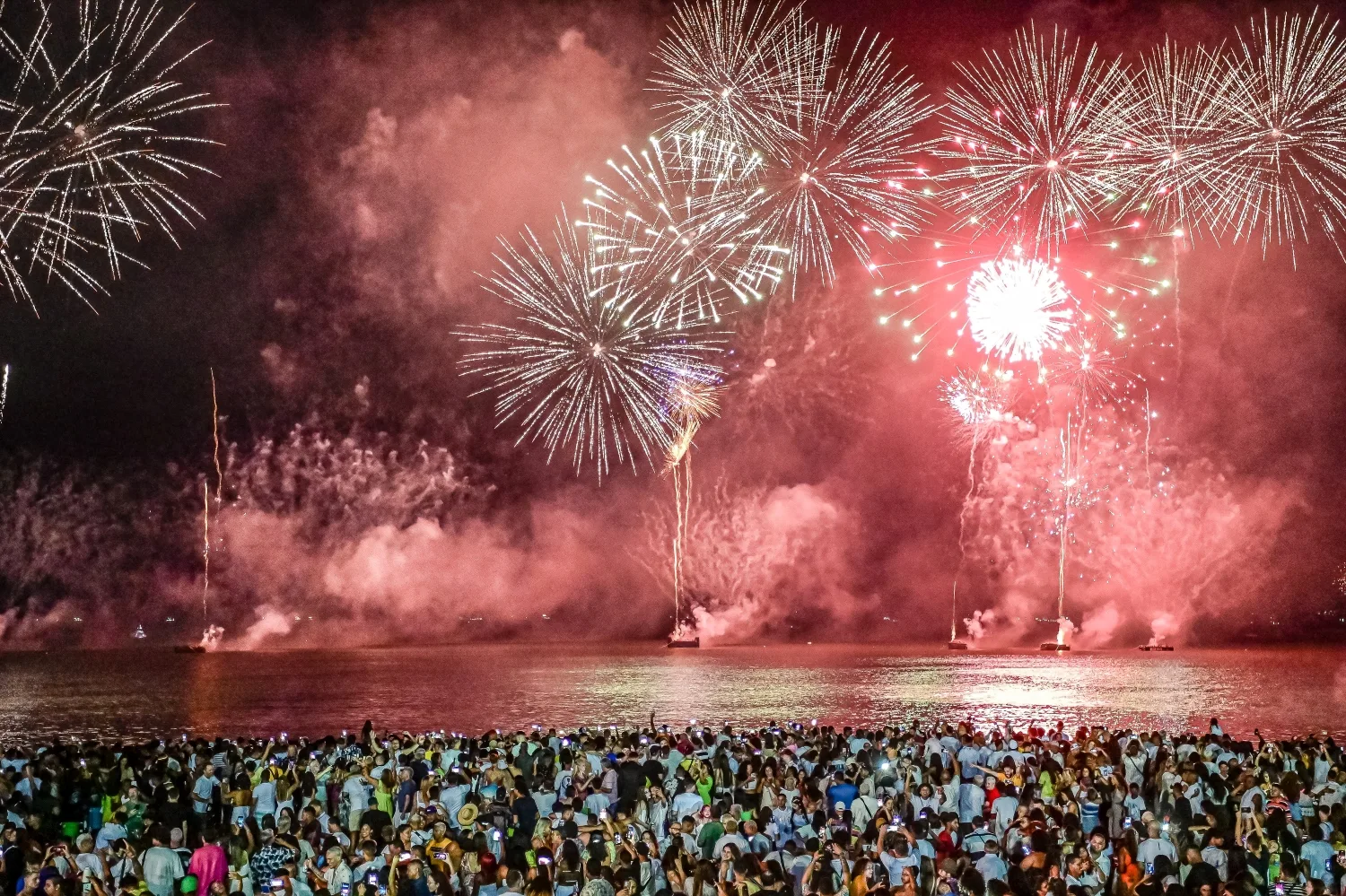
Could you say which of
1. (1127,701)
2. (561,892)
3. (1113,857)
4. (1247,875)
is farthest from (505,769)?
(1127,701)

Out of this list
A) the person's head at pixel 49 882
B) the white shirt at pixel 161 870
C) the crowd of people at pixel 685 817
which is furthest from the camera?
the white shirt at pixel 161 870

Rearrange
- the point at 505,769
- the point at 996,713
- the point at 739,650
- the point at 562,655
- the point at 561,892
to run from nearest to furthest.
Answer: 1. the point at 561,892
2. the point at 505,769
3. the point at 996,713
4. the point at 562,655
5. the point at 739,650

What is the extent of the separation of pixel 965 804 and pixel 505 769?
6205 millimetres

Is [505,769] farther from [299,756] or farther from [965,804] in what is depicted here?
[965,804]

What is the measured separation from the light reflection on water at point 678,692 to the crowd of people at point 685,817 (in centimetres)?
2696

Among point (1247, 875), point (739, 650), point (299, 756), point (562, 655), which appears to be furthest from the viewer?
point (739, 650)

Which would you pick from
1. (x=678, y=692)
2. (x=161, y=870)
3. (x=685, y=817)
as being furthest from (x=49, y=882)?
(x=678, y=692)

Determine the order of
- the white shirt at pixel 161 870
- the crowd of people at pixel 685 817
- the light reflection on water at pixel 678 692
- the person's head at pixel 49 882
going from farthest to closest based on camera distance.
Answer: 1. the light reflection on water at pixel 678 692
2. the white shirt at pixel 161 870
3. the crowd of people at pixel 685 817
4. the person's head at pixel 49 882

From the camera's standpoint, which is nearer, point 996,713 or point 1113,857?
point 1113,857

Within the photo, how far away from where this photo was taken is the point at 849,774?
16906 mm

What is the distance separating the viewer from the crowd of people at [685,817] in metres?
11.6

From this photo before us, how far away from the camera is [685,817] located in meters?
13.5

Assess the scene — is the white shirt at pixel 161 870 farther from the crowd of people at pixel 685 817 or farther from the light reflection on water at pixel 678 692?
the light reflection on water at pixel 678 692

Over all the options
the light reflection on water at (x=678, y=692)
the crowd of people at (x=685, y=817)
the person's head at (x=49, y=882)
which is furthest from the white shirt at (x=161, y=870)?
the light reflection on water at (x=678, y=692)
